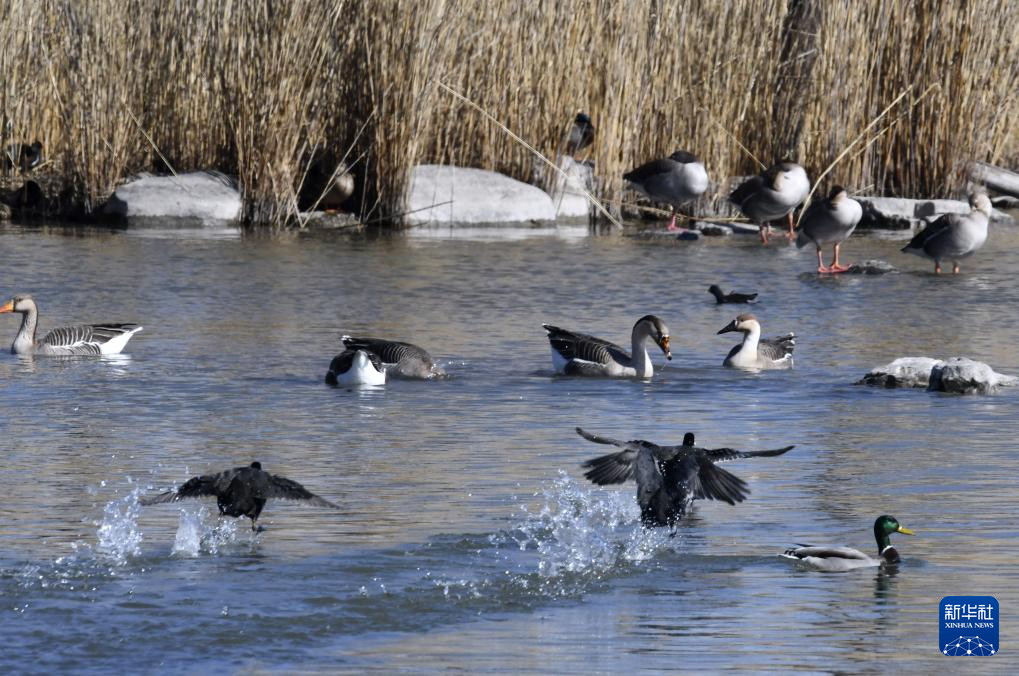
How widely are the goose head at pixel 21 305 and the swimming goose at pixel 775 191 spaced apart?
9.05m

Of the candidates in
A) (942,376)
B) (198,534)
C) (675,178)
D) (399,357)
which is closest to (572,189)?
(675,178)

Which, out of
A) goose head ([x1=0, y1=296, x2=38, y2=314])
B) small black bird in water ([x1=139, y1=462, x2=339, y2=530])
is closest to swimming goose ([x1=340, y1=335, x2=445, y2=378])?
goose head ([x1=0, y1=296, x2=38, y2=314])

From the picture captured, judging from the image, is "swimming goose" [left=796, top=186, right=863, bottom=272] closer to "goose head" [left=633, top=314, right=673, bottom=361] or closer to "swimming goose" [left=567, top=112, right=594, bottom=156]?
"swimming goose" [left=567, top=112, right=594, bottom=156]

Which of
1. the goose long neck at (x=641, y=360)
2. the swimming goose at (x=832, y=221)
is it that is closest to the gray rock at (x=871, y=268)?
the swimming goose at (x=832, y=221)

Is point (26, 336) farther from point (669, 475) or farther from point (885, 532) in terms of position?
point (885, 532)

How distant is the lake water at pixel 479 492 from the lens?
19.3 feet

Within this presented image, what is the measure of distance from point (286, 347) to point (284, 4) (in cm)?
722

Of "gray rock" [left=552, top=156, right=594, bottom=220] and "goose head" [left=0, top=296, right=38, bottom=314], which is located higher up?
"gray rock" [left=552, top=156, right=594, bottom=220]

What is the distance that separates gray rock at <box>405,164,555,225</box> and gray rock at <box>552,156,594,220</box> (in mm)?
702

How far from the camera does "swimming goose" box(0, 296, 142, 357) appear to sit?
1198cm

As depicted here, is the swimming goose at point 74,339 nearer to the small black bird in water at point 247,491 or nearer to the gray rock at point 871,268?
the small black bird in water at point 247,491

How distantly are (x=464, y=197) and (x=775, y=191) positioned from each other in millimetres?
3601

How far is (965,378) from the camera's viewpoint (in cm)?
1046

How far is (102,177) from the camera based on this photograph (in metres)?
20.7
